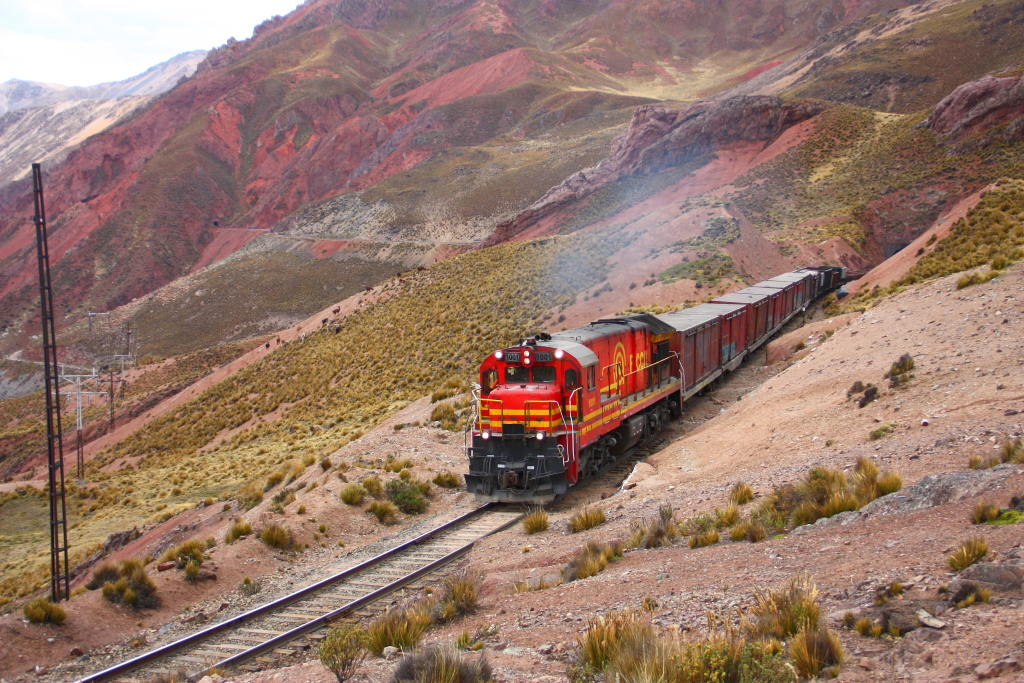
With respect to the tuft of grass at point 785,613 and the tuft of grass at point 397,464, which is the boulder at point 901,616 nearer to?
the tuft of grass at point 785,613

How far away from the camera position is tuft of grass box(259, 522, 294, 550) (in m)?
14.1

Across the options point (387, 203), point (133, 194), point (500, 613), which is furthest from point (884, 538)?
point (133, 194)

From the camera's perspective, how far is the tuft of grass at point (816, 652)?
17.5 ft

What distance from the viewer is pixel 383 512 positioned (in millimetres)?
15992

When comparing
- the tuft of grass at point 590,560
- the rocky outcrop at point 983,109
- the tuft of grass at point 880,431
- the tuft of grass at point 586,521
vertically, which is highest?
the rocky outcrop at point 983,109

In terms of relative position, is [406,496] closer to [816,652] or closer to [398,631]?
[398,631]

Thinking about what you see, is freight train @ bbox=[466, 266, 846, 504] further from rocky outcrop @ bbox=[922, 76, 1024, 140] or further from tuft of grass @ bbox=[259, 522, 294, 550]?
rocky outcrop @ bbox=[922, 76, 1024, 140]

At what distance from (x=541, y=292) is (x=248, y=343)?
37595 mm

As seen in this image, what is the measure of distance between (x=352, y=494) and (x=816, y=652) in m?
12.5

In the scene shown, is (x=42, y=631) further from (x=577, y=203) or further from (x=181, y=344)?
(x=181, y=344)

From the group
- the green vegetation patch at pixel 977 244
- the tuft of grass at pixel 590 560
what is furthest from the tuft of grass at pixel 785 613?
the green vegetation patch at pixel 977 244

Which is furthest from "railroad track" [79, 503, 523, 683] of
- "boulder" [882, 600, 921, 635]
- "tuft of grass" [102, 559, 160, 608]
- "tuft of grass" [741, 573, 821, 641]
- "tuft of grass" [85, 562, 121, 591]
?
"boulder" [882, 600, 921, 635]

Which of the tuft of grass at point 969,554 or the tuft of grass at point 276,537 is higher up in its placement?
the tuft of grass at point 969,554

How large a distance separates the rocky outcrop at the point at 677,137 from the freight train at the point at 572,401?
178 ft
